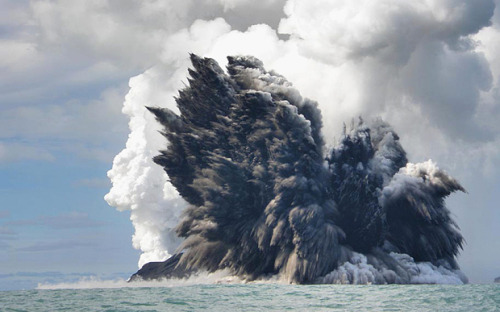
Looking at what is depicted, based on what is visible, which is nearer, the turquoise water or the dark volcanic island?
the turquoise water

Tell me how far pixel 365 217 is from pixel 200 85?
4035 cm

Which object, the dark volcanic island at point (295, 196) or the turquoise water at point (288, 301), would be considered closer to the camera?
the turquoise water at point (288, 301)

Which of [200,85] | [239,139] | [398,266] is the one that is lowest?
[398,266]

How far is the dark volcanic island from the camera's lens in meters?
126

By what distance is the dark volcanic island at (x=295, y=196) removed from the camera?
126m

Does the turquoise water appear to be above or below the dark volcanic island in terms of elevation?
below

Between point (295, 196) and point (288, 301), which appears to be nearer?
point (288, 301)

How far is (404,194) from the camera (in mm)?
132375

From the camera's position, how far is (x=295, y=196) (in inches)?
5034

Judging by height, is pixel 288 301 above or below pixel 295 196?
below

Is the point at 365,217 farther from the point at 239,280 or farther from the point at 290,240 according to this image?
the point at 239,280

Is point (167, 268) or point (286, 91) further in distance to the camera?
point (167, 268)

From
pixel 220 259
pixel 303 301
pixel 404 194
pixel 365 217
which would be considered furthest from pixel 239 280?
pixel 303 301

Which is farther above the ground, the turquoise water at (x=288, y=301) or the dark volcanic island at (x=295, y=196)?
the dark volcanic island at (x=295, y=196)
